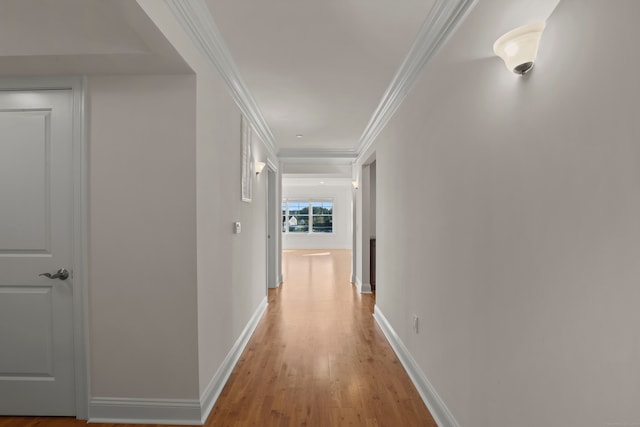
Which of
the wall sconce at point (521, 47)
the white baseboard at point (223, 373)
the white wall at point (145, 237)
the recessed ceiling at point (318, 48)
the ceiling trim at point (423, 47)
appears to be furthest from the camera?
the white baseboard at point (223, 373)

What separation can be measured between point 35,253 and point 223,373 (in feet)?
4.93

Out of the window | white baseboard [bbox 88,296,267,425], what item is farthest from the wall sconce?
the window

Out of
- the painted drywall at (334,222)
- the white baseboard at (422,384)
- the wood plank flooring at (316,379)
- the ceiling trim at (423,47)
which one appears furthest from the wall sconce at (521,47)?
the painted drywall at (334,222)

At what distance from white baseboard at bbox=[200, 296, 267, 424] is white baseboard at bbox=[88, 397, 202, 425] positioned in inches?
3.3

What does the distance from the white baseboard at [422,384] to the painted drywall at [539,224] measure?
0.09 m

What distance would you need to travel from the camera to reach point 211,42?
224 centimetres

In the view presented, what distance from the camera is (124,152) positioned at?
2.11 meters

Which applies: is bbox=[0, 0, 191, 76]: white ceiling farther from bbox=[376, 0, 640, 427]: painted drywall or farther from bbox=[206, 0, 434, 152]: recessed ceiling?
bbox=[376, 0, 640, 427]: painted drywall

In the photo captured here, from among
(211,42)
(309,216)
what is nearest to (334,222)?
(309,216)

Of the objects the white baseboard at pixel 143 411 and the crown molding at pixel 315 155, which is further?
the crown molding at pixel 315 155

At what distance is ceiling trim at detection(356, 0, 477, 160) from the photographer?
1.84m

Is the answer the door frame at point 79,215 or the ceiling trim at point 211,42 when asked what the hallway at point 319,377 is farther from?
the ceiling trim at point 211,42

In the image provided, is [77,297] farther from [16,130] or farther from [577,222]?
[577,222]

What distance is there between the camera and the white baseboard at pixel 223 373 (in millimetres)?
2210
